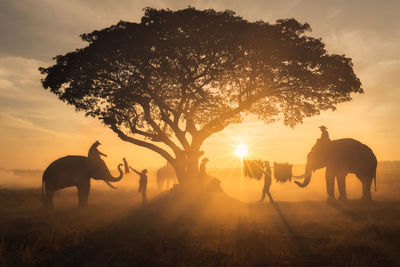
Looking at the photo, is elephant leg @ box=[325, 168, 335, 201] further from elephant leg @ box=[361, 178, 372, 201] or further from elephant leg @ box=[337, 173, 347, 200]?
elephant leg @ box=[361, 178, 372, 201]

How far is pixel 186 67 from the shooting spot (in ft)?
64.2

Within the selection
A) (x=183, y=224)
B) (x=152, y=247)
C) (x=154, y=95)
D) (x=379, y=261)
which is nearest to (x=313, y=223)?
(x=379, y=261)

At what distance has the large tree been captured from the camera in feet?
62.3

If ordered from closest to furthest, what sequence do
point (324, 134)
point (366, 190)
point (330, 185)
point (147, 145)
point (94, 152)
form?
point (366, 190), point (330, 185), point (94, 152), point (324, 134), point (147, 145)

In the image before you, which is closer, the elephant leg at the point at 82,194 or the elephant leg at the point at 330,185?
the elephant leg at the point at 82,194

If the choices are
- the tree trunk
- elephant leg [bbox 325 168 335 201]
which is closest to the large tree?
the tree trunk

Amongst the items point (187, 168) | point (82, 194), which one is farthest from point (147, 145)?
point (82, 194)

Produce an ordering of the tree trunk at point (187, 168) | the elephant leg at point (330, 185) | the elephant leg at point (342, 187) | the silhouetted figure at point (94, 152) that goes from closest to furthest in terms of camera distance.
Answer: the elephant leg at point (342, 187) → the elephant leg at point (330, 185) → the silhouetted figure at point (94, 152) → the tree trunk at point (187, 168)

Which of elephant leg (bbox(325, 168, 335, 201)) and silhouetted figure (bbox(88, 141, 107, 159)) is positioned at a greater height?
silhouetted figure (bbox(88, 141, 107, 159))

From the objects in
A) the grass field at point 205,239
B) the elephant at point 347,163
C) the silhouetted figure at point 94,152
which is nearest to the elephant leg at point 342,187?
the elephant at point 347,163

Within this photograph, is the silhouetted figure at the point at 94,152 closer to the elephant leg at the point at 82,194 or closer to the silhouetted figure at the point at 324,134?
the elephant leg at the point at 82,194

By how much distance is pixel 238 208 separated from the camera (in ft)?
56.2

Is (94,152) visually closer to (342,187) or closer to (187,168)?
(187,168)

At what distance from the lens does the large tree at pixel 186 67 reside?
1900 cm
